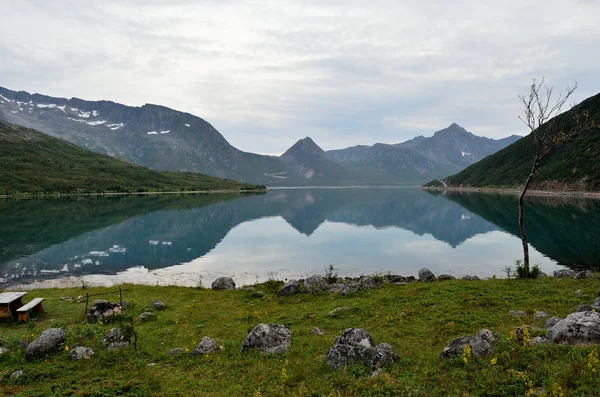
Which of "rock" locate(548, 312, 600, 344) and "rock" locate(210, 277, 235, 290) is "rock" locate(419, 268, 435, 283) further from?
"rock" locate(548, 312, 600, 344)

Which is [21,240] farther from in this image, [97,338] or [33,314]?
[97,338]

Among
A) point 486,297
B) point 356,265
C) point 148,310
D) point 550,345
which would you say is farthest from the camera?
point 356,265

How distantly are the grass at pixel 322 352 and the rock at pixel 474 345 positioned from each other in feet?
1.23

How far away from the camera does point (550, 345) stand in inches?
495

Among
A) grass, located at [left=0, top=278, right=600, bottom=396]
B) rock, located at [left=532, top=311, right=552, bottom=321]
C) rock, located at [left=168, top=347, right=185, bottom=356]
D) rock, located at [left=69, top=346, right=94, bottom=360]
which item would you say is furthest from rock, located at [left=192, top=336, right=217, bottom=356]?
rock, located at [left=532, top=311, right=552, bottom=321]

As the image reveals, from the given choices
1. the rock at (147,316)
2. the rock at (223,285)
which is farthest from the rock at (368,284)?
the rock at (147,316)

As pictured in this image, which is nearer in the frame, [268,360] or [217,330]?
[268,360]

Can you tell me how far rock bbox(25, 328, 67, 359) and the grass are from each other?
1.43 feet

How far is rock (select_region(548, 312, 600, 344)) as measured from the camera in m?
12.9

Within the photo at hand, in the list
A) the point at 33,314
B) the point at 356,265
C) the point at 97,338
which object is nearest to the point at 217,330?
the point at 97,338

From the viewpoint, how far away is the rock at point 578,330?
12938 mm

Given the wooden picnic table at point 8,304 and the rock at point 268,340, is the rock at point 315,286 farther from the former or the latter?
the wooden picnic table at point 8,304

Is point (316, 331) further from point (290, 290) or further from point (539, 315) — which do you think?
point (539, 315)

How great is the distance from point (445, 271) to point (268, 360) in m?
38.1
